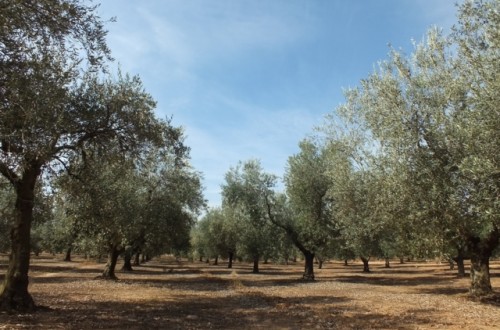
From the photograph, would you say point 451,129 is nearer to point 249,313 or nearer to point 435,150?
point 435,150

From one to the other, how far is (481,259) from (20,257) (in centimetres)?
2528

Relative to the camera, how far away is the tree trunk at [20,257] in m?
17.4

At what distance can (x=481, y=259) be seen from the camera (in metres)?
25.8

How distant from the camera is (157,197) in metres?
41.3

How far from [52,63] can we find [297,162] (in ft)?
112

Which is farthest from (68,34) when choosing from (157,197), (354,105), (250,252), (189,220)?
(250,252)

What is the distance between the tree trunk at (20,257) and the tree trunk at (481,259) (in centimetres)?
2429

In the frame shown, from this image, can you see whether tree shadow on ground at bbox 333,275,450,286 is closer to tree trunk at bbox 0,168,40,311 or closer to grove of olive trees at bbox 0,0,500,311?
grove of olive trees at bbox 0,0,500,311

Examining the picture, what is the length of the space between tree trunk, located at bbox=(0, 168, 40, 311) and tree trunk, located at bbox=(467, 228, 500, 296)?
79.7 feet

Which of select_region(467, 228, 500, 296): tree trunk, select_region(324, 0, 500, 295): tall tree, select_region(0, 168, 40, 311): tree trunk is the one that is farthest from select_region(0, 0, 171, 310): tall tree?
select_region(467, 228, 500, 296): tree trunk

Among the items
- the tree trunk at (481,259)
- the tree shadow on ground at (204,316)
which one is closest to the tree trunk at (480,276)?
the tree trunk at (481,259)

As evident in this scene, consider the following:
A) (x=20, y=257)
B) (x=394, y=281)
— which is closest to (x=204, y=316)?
(x=20, y=257)

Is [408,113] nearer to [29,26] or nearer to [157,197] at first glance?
[29,26]

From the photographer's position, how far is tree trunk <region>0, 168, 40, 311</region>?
17.4 meters
